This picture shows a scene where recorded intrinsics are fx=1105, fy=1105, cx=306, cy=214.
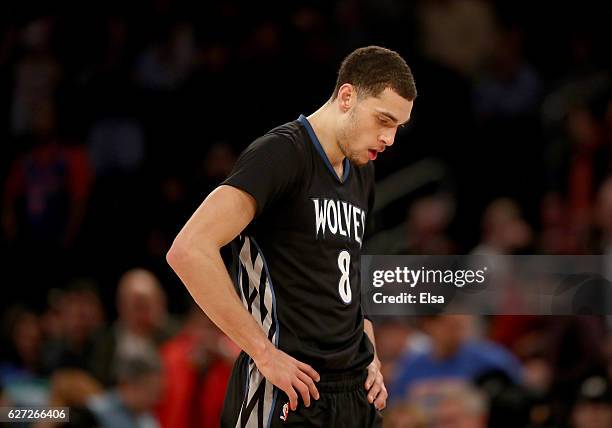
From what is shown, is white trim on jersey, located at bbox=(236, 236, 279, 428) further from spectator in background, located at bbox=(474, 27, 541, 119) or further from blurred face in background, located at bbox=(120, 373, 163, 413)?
spectator in background, located at bbox=(474, 27, 541, 119)

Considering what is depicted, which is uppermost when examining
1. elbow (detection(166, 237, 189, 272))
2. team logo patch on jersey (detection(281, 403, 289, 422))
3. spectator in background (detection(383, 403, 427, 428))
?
elbow (detection(166, 237, 189, 272))

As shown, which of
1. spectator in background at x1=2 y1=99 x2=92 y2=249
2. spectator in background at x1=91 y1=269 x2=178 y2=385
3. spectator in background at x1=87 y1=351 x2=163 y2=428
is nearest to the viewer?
spectator in background at x1=87 y1=351 x2=163 y2=428

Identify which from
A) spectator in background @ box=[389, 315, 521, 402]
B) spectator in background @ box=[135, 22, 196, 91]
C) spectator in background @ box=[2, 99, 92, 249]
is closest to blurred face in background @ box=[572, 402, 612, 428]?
spectator in background @ box=[389, 315, 521, 402]

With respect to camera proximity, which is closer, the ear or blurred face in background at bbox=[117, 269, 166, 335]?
the ear

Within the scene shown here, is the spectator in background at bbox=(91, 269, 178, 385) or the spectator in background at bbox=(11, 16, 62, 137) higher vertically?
the spectator in background at bbox=(11, 16, 62, 137)

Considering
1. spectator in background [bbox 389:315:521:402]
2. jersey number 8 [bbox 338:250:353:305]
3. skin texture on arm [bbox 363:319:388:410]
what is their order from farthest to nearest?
spectator in background [bbox 389:315:521:402] < skin texture on arm [bbox 363:319:388:410] < jersey number 8 [bbox 338:250:353:305]

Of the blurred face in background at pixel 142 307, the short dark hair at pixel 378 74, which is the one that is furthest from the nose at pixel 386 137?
the blurred face in background at pixel 142 307

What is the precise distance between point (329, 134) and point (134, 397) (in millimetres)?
2494

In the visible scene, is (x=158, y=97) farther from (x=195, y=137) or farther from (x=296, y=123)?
(x=296, y=123)

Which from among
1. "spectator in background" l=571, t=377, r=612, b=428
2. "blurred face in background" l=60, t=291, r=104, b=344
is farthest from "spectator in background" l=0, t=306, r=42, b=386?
"spectator in background" l=571, t=377, r=612, b=428

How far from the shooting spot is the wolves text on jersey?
11.2 feet

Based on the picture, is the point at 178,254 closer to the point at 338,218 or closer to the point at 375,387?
the point at 338,218

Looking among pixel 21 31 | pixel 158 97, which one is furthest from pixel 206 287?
pixel 21 31

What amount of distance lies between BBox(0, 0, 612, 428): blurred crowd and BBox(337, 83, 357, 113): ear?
6.93 ft
